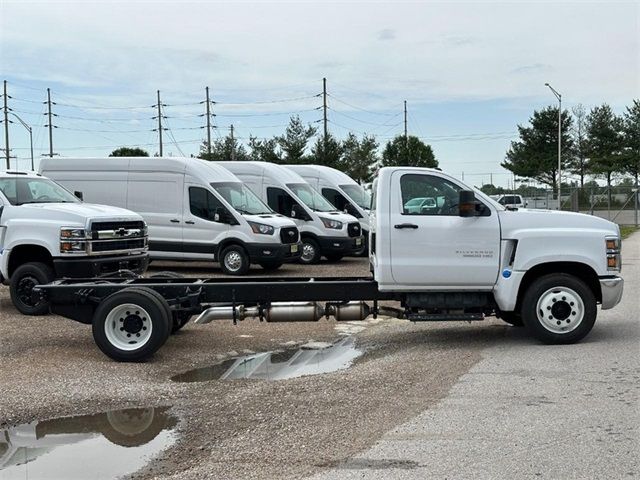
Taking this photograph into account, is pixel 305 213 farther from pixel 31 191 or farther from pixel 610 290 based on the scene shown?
pixel 610 290

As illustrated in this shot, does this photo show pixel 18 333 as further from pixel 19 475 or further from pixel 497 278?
pixel 497 278

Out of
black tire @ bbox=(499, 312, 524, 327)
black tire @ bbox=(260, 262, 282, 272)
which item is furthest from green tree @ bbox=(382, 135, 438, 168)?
black tire @ bbox=(499, 312, 524, 327)

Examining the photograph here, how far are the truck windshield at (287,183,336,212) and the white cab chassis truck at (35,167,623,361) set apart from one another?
36.5 ft

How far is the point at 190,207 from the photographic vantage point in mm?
17109

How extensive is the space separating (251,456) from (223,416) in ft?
3.67

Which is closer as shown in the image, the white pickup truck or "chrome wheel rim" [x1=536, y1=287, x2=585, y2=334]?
"chrome wheel rim" [x1=536, y1=287, x2=585, y2=334]

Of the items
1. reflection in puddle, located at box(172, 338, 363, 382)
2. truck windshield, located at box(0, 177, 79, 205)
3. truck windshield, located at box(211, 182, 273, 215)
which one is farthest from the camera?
truck windshield, located at box(211, 182, 273, 215)

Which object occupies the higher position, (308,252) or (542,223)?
(542,223)

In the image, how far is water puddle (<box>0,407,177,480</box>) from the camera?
5.25 meters

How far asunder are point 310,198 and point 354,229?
1.61 metres

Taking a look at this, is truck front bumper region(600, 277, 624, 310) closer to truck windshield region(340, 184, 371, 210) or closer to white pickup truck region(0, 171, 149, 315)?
white pickup truck region(0, 171, 149, 315)

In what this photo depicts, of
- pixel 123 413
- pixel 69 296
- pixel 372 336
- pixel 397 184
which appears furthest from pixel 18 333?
pixel 397 184

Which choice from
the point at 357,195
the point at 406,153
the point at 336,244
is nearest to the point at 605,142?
the point at 406,153

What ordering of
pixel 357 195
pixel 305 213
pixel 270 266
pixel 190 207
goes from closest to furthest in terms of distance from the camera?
1. pixel 190 207
2. pixel 270 266
3. pixel 305 213
4. pixel 357 195
